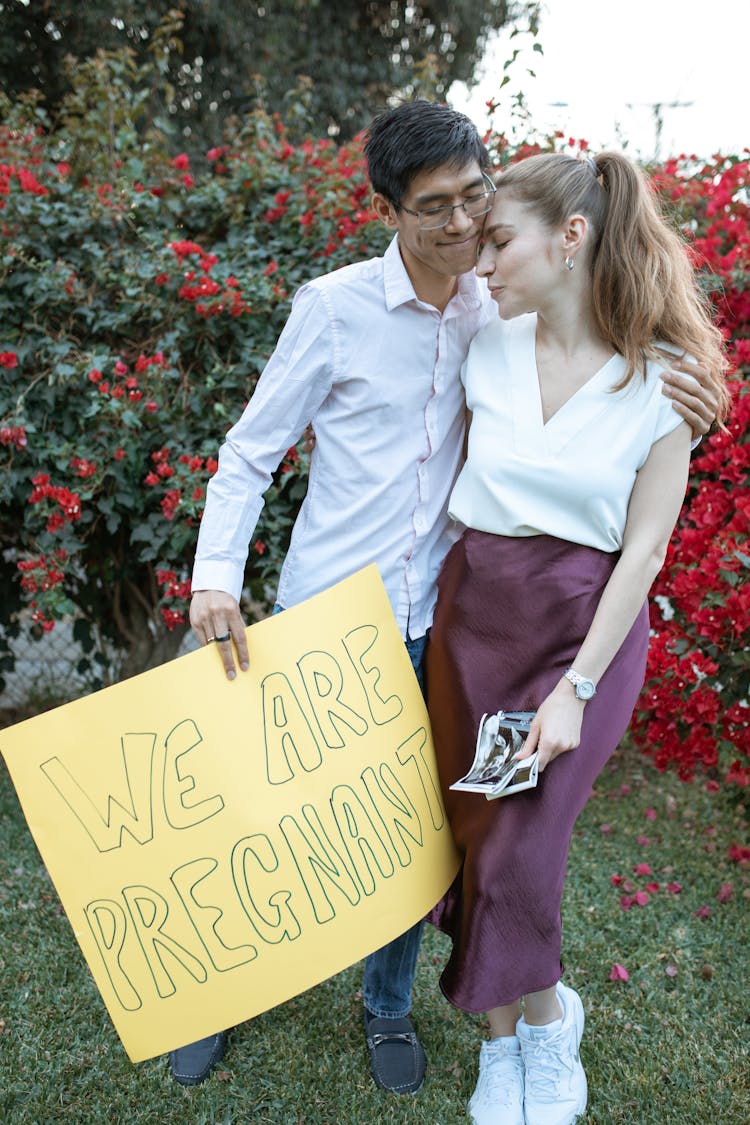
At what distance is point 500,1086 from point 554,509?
3.67ft

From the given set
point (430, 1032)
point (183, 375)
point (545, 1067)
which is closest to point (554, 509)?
point (545, 1067)

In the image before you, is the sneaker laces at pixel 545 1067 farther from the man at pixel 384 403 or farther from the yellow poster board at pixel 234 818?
the man at pixel 384 403

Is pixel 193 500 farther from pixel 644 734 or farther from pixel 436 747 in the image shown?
pixel 644 734

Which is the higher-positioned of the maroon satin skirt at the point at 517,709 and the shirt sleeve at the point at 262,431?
the shirt sleeve at the point at 262,431

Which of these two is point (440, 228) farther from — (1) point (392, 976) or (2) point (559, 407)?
(1) point (392, 976)

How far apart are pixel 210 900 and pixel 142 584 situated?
2.28 m

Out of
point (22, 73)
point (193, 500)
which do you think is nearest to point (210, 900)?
point (193, 500)

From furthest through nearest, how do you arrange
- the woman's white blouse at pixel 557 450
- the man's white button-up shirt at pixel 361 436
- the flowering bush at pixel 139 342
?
the flowering bush at pixel 139 342 < the man's white button-up shirt at pixel 361 436 < the woman's white blouse at pixel 557 450

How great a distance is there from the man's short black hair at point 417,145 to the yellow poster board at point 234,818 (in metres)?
0.69

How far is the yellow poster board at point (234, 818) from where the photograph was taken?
152 centimetres

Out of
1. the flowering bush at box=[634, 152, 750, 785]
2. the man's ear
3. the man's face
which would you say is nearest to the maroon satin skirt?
the man's face

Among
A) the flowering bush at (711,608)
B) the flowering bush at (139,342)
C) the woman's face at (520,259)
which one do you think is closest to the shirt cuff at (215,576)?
the woman's face at (520,259)

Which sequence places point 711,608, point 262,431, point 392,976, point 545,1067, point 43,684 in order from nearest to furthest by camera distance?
point 262,431, point 545,1067, point 392,976, point 711,608, point 43,684

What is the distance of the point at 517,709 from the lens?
1.62 meters
